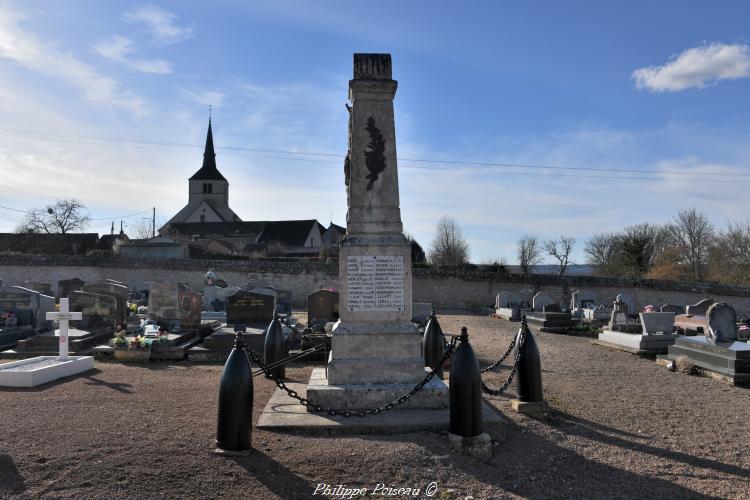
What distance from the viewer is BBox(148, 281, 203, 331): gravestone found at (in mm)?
13695

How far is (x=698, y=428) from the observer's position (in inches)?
235

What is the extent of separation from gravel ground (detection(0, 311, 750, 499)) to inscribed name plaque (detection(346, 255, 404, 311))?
1680mm

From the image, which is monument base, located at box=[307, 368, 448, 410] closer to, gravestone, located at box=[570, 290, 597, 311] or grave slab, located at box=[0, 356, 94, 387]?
grave slab, located at box=[0, 356, 94, 387]

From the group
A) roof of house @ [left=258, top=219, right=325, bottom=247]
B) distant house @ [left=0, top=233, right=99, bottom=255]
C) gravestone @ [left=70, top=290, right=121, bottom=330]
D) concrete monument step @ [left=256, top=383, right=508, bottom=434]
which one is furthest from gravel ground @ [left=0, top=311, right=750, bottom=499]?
roof of house @ [left=258, top=219, right=325, bottom=247]

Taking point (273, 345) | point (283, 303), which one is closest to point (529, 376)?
point (273, 345)

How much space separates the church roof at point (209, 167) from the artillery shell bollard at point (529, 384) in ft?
241

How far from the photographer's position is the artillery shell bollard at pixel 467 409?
4738mm

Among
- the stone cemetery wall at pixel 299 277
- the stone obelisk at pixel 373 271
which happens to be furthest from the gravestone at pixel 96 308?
the stone cemetery wall at pixel 299 277

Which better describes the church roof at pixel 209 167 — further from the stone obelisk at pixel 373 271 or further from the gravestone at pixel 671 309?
the stone obelisk at pixel 373 271

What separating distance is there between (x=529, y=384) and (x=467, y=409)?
5.64 ft

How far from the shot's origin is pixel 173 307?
13781 millimetres

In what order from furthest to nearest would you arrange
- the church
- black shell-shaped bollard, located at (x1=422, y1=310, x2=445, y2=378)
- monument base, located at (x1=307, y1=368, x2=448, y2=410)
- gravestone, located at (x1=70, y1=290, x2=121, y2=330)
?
the church
gravestone, located at (x1=70, y1=290, x2=121, y2=330)
black shell-shaped bollard, located at (x1=422, y1=310, x2=445, y2=378)
monument base, located at (x1=307, y1=368, x2=448, y2=410)

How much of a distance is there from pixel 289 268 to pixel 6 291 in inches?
659

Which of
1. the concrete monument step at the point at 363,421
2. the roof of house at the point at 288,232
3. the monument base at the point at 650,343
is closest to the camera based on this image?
the concrete monument step at the point at 363,421
